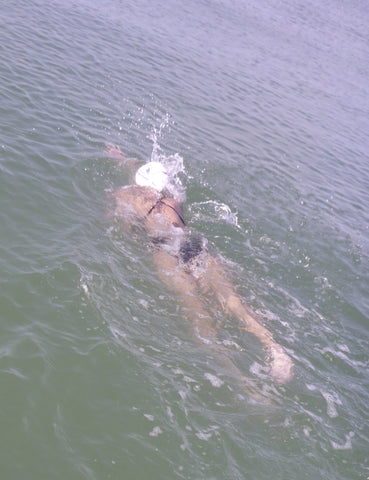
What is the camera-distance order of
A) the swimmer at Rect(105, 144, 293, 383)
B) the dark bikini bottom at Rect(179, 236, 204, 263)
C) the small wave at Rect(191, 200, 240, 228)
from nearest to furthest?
the swimmer at Rect(105, 144, 293, 383) < the dark bikini bottom at Rect(179, 236, 204, 263) < the small wave at Rect(191, 200, 240, 228)

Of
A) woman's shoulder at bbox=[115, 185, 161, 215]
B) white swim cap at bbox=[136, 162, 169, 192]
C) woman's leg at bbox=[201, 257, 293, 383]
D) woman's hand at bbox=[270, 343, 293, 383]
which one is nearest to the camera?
woman's hand at bbox=[270, 343, 293, 383]

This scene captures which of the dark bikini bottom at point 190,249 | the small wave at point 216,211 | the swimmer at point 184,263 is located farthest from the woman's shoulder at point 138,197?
the small wave at point 216,211

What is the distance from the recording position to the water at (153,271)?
17.8ft

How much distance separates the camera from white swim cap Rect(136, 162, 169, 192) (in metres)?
9.81

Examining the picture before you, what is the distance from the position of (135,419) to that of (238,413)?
1388 millimetres

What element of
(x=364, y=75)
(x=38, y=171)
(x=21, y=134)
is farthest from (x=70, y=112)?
(x=364, y=75)

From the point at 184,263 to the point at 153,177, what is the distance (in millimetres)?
2291

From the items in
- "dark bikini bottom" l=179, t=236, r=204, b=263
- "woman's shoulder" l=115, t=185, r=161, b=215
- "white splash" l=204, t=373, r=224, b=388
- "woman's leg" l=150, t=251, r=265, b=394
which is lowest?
"white splash" l=204, t=373, r=224, b=388

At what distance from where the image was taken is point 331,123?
20.9 meters

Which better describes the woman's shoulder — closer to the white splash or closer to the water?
the water

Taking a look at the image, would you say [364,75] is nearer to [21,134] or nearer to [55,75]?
[55,75]

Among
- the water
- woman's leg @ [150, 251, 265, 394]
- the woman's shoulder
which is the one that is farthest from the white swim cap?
woman's leg @ [150, 251, 265, 394]

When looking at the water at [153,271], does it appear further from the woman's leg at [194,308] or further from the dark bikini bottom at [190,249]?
the dark bikini bottom at [190,249]

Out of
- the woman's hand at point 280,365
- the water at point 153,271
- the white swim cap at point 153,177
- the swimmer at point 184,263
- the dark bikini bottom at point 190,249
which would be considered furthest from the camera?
the white swim cap at point 153,177
